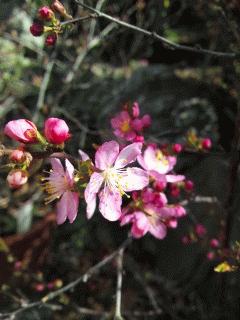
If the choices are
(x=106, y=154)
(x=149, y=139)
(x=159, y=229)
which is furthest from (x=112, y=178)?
(x=149, y=139)

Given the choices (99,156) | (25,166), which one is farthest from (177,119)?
(25,166)

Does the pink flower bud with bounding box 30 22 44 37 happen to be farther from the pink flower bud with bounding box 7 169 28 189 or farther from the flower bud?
the pink flower bud with bounding box 7 169 28 189

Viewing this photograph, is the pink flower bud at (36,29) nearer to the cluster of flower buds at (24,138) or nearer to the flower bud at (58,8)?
the flower bud at (58,8)

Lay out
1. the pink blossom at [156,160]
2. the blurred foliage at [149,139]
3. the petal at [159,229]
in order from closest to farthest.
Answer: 1. the pink blossom at [156,160]
2. the petal at [159,229]
3. the blurred foliage at [149,139]

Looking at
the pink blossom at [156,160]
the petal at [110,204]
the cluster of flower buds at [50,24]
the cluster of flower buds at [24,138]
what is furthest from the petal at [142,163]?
the cluster of flower buds at [50,24]

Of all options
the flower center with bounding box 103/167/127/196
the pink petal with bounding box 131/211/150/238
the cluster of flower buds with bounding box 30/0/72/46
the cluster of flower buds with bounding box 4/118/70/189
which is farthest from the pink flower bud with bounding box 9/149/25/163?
the pink petal with bounding box 131/211/150/238

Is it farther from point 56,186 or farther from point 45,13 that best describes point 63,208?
point 45,13
